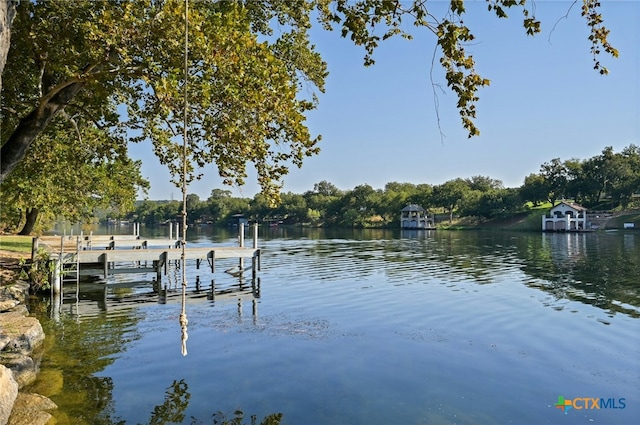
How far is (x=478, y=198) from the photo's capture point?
99500 millimetres

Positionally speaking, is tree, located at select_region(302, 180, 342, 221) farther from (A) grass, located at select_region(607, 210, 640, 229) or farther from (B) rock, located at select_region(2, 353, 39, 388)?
(B) rock, located at select_region(2, 353, 39, 388)

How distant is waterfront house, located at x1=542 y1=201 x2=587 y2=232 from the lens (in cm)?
8031

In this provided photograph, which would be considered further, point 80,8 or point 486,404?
point 80,8

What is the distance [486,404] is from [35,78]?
503 inches

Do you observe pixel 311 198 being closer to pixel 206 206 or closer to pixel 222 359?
pixel 206 206

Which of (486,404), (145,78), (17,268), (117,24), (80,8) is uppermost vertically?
(80,8)

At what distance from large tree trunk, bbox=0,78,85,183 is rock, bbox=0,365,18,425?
5.38 m

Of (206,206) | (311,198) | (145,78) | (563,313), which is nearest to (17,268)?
(145,78)

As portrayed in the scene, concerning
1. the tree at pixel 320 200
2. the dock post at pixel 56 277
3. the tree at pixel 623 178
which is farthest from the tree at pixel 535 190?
the dock post at pixel 56 277

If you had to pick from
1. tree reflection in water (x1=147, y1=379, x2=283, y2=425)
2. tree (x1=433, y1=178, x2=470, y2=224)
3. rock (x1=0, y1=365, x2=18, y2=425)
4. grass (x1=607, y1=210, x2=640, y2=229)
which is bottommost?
tree reflection in water (x1=147, y1=379, x2=283, y2=425)

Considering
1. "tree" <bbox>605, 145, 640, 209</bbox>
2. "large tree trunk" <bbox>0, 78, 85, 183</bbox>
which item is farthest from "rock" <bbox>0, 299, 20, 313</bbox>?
"tree" <bbox>605, 145, 640, 209</bbox>

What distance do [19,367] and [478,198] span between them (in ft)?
323

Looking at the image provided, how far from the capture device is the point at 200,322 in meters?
14.4

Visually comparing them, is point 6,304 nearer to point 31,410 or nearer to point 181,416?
point 31,410
